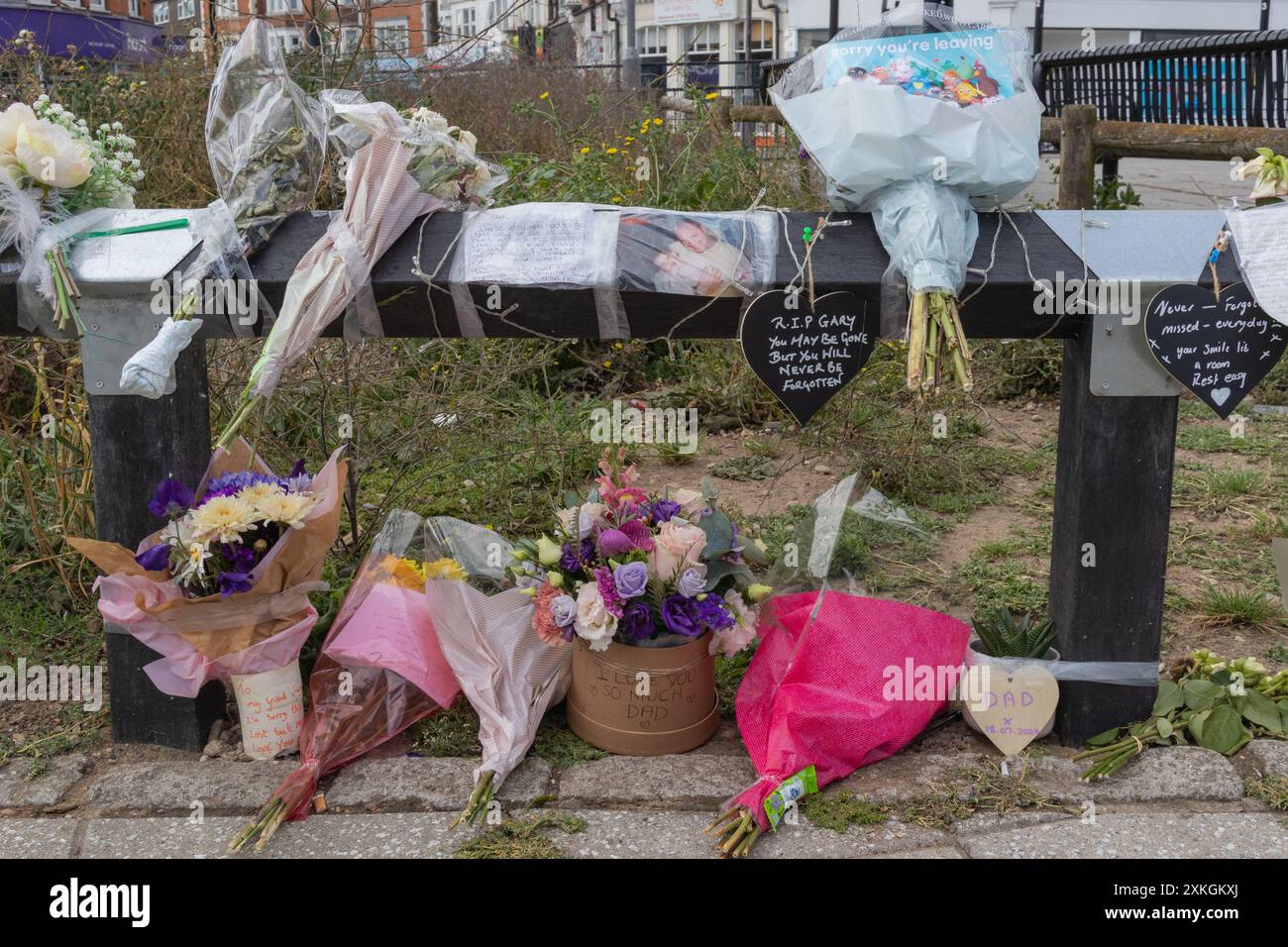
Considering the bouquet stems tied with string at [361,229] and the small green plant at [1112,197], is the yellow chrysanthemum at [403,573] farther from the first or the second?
the small green plant at [1112,197]

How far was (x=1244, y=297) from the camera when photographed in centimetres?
262

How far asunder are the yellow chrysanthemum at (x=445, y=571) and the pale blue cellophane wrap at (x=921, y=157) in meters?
1.22

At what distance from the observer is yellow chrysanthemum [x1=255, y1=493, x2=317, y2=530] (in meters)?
2.69

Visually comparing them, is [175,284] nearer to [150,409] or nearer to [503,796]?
[150,409]

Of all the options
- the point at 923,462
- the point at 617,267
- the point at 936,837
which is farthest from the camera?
the point at 923,462

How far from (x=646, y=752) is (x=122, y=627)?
1.21m

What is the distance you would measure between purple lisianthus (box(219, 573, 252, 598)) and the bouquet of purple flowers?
0.63m

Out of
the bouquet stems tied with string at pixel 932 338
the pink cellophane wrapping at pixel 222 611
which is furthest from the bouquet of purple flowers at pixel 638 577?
the bouquet stems tied with string at pixel 932 338

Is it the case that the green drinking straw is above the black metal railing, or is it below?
below

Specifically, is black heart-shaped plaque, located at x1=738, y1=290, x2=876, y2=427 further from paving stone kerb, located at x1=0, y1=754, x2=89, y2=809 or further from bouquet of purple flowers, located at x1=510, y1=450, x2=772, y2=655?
paving stone kerb, located at x1=0, y1=754, x2=89, y2=809

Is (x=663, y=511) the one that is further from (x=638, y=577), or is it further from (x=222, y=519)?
(x=222, y=519)

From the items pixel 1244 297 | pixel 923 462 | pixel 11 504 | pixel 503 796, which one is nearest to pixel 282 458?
pixel 11 504

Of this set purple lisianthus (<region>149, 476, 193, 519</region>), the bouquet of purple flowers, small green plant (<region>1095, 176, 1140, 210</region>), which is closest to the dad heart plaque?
the bouquet of purple flowers

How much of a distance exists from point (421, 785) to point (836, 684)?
37.0 inches
